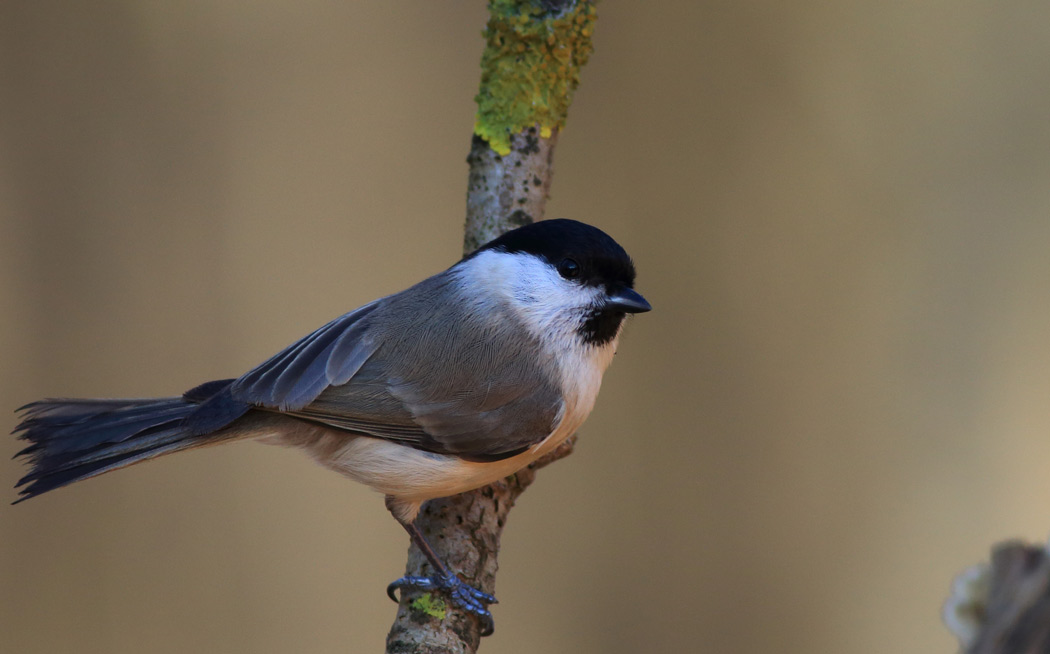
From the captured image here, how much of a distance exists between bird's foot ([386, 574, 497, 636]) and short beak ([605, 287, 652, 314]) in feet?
1.67

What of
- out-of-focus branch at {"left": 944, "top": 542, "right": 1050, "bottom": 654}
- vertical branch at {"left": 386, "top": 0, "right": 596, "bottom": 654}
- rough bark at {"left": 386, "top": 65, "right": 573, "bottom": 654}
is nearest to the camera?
out-of-focus branch at {"left": 944, "top": 542, "right": 1050, "bottom": 654}

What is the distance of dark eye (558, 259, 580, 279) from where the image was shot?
1.40 meters

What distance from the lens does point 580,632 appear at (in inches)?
96.7

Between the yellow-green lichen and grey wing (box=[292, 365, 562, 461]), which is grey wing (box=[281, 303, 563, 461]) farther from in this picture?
the yellow-green lichen

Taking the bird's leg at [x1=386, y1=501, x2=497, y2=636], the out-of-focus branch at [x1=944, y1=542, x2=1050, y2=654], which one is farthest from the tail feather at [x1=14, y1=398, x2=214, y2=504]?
the out-of-focus branch at [x1=944, y1=542, x2=1050, y2=654]

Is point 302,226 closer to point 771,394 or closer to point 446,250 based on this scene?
point 446,250

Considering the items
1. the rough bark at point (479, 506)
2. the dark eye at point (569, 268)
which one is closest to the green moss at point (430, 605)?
the rough bark at point (479, 506)

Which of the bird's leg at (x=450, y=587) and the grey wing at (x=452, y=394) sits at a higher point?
the grey wing at (x=452, y=394)

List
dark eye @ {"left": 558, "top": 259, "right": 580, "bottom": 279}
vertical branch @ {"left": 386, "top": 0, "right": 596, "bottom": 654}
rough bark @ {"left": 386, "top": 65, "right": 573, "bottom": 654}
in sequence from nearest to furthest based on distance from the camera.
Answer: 1. rough bark @ {"left": 386, "top": 65, "right": 573, "bottom": 654}
2. dark eye @ {"left": 558, "top": 259, "right": 580, "bottom": 279}
3. vertical branch @ {"left": 386, "top": 0, "right": 596, "bottom": 654}

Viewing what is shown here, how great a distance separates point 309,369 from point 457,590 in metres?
0.43

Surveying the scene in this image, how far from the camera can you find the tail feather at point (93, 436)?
1.32 meters

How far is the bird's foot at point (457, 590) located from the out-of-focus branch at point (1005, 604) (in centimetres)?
78

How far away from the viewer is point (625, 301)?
4.55 ft

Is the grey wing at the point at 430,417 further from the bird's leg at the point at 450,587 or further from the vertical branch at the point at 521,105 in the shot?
the vertical branch at the point at 521,105
